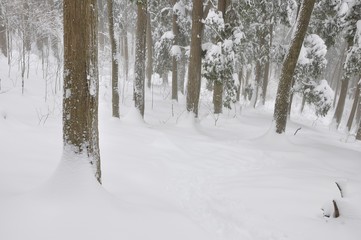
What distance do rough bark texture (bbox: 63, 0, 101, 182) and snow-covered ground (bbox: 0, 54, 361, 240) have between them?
0.36 metres

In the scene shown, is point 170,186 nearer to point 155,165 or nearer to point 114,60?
point 155,165

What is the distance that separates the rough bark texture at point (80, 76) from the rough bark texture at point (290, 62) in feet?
19.8

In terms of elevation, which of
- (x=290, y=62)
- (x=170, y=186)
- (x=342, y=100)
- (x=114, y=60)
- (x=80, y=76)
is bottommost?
(x=170, y=186)

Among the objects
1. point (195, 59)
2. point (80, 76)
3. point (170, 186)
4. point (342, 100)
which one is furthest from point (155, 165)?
point (342, 100)

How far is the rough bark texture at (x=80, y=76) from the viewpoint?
339cm

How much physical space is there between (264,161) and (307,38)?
372 inches

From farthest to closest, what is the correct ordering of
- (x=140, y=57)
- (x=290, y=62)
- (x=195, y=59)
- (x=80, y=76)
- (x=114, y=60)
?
1. (x=195, y=59)
2. (x=140, y=57)
3. (x=114, y=60)
4. (x=290, y=62)
5. (x=80, y=76)

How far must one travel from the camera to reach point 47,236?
2.85 meters

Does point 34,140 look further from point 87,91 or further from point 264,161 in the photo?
point 264,161

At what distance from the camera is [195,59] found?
10398 mm

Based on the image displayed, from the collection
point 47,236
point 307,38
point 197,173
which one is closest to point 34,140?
point 197,173

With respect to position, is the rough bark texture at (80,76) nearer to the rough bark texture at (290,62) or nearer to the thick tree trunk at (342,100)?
the rough bark texture at (290,62)

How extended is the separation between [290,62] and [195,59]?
3.39 meters

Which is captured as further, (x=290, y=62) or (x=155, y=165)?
(x=290, y=62)
